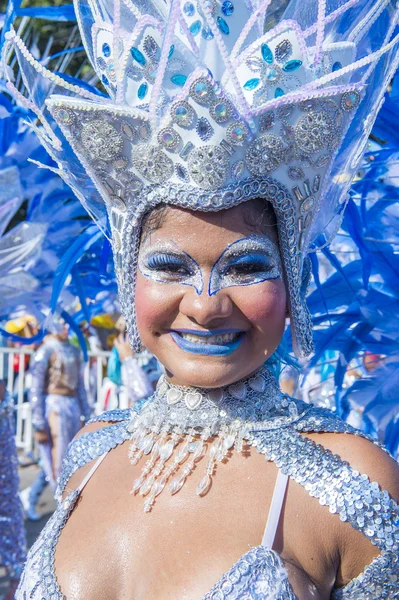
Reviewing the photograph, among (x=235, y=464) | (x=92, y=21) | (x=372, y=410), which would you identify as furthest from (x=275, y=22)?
(x=372, y=410)

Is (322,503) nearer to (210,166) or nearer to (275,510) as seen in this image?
(275,510)

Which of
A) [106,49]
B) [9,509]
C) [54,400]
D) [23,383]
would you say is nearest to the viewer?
[106,49]

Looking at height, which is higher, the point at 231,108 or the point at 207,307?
the point at 231,108

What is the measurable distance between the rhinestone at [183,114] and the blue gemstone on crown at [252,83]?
0.53 feet

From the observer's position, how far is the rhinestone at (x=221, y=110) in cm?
172

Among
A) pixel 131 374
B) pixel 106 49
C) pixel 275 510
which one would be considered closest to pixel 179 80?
pixel 106 49

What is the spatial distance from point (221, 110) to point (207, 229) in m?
0.27

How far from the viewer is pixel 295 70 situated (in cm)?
184

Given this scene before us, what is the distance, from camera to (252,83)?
181cm

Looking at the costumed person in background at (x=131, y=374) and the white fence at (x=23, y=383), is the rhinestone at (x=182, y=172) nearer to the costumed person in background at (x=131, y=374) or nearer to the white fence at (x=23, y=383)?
the costumed person in background at (x=131, y=374)


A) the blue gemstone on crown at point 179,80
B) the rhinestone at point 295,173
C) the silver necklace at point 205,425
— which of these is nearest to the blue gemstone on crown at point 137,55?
the blue gemstone on crown at point 179,80

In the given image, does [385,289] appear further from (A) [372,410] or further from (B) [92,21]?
(B) [92,21]

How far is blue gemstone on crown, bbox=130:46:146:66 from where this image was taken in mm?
1866

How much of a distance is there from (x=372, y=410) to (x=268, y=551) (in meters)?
1.51
